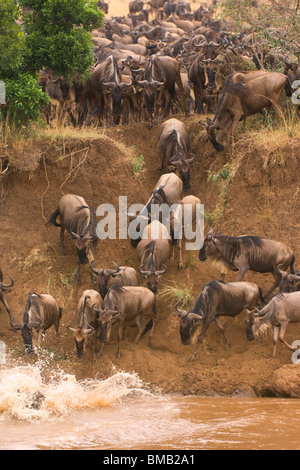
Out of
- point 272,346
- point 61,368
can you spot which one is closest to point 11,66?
point 61,368

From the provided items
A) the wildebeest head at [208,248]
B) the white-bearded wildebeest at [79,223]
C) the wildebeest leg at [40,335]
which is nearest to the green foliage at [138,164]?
the white-bearded wildebeest at [79,223]

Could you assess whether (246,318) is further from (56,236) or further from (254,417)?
(56,236)

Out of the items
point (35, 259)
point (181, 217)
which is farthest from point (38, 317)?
point (181, 217)

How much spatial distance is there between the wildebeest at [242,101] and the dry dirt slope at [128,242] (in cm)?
49

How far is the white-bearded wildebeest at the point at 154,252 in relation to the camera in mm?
12930

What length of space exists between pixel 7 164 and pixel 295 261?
600 centimetres

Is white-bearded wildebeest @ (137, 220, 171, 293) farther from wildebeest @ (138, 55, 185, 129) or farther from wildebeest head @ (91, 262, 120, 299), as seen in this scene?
wildebeest @ (138, 55, 185, 129)

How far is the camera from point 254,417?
9.62 m

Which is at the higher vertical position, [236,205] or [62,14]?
[62,14]

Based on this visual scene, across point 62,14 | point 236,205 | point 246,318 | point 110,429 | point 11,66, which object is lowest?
point 110,429

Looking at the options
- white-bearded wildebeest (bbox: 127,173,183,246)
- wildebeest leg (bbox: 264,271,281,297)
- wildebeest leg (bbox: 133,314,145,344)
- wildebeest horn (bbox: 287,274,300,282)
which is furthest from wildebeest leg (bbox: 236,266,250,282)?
white-bearded wildebeest (bbox: 127,173,183,246)

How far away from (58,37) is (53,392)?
8.49 metres

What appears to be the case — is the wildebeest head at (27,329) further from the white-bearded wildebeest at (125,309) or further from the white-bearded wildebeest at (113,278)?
the white-bearded wildebeest at (113,278)

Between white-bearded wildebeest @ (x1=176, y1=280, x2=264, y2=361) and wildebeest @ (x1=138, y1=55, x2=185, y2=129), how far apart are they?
650cm
